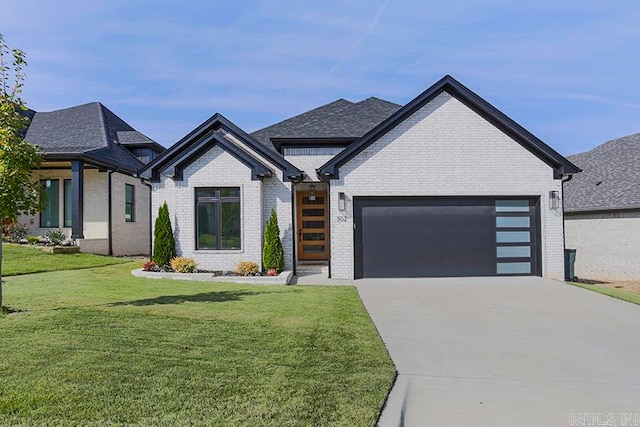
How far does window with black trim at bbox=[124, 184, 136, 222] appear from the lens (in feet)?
62.2

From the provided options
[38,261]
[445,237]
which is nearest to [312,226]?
[445,237]

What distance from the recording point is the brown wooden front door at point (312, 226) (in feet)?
47.8

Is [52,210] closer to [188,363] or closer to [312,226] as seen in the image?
[312,226]

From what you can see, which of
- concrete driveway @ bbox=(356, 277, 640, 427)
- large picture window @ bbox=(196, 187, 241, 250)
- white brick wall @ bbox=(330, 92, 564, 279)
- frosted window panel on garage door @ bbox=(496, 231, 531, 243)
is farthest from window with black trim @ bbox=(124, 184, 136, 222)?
frosted window panel on garage door @ bbox=(496, 231, 531, 243)

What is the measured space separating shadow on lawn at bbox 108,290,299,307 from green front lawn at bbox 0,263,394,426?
12 cm

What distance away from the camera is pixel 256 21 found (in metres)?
13.2

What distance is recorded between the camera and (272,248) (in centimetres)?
1238

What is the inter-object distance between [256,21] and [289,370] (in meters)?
11.9

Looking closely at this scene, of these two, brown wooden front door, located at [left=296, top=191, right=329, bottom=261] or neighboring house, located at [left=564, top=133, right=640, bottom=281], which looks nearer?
brown wooden front door, located at [left=296, top=191, right=329, bottom=261]

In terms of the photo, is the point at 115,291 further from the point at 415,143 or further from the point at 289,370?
the point at 415,143

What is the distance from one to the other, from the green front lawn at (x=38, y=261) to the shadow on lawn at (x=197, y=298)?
20.9ft

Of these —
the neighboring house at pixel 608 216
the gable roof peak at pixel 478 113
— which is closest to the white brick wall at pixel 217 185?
the gable roof peak at pixel 478 113

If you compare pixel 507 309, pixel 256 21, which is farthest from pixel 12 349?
pixel 256 21

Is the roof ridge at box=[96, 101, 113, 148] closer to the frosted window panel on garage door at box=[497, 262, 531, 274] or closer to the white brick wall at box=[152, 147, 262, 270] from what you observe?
the white brick wall at box=[152, 147, 262, 270]
